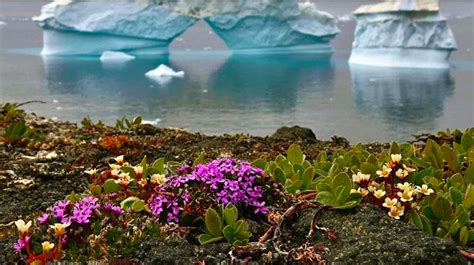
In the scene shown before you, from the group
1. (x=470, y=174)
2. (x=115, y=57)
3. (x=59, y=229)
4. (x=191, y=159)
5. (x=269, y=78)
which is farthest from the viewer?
(x=115, y=57)

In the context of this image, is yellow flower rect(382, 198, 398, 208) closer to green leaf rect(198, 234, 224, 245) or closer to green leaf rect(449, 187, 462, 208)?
green leaf rect(449, 187, 462, 208)

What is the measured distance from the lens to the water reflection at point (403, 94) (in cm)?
2536

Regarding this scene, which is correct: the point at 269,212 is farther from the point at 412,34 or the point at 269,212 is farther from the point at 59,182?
the point at 412,34

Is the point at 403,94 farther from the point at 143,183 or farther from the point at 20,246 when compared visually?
the point at 20,246

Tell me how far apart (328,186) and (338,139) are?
3.70m

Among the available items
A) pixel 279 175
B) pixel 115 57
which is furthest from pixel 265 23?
pixel 279 175

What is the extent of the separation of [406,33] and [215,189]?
37.6 m

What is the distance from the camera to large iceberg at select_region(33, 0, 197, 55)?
140ft

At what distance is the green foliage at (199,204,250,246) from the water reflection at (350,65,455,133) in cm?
2068

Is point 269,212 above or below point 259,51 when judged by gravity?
above

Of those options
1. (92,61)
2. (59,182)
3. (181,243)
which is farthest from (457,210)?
(92,61)

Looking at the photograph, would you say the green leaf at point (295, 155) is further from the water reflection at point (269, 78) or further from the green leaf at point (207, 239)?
the water reflection at point (269, 78)

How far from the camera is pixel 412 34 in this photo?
38062 millimetres

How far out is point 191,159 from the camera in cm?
449
